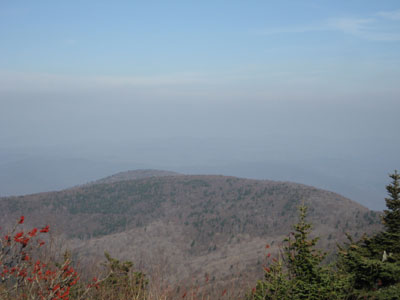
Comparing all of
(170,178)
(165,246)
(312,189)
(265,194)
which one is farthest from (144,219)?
(312,189)

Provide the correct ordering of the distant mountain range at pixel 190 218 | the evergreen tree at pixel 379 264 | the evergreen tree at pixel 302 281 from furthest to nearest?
the distant mountain range at pixel 190 218, the evergreen tree at pixel 379 264, the evergreen tree at pixel 302 281

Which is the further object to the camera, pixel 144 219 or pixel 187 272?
pixel 144 219

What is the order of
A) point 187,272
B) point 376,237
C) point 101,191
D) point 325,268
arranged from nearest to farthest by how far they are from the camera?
1. point 325,268
2. point 376,237
3. point 187,272
4. point 101,191

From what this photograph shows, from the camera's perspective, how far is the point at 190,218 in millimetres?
57938

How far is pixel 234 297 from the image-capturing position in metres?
5.70

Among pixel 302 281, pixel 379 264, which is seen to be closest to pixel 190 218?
pixel 379 264

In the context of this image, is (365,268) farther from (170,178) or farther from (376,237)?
(170,178)

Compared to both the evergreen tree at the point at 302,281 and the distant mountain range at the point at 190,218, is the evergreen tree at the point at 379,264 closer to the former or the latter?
the evergreen tree at the point at 302,281

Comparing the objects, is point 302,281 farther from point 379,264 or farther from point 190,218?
point 190,218

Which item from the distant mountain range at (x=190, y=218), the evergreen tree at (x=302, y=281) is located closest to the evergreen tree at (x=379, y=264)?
the evergreen tree at (x=302, y=281)

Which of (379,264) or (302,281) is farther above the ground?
(302,281)

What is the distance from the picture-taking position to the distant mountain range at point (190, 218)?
4241 cm

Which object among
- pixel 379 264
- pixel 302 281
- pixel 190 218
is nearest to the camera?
pixel 302 281

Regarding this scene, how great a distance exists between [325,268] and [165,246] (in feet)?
151
